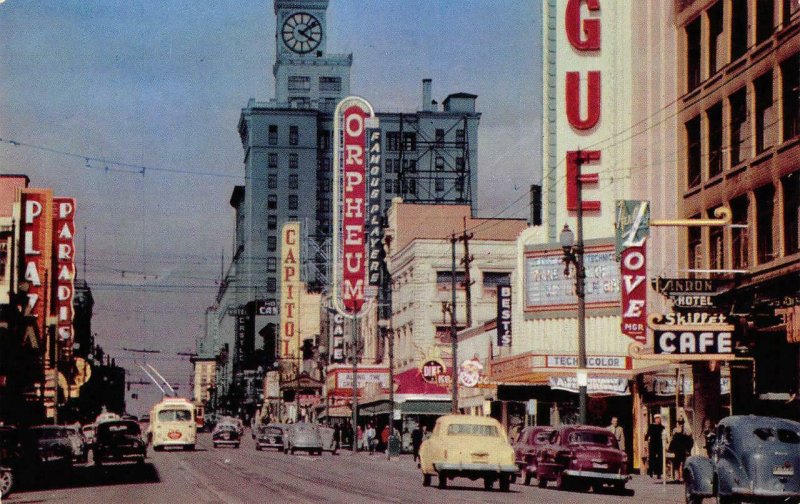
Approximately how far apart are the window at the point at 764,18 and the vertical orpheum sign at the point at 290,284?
119m

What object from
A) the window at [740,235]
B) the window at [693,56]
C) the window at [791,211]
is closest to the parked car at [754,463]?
the window at [791,211]

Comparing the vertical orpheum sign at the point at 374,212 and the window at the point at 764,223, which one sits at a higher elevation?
the vertical orpheum sign at the point at 374,212

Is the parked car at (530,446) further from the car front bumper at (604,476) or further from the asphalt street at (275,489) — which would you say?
the car front bumper at (604,476)

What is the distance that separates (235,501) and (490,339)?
45849mm

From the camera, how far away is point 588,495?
126ft

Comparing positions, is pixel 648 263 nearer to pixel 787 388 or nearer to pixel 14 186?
pixel 787 388

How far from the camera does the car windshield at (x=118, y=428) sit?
2351 inches

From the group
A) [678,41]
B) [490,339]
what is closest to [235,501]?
[678,41]

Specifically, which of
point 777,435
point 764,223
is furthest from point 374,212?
point 777,435

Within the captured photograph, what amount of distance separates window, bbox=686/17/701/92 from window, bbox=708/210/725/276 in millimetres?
5593

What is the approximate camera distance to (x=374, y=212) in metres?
105

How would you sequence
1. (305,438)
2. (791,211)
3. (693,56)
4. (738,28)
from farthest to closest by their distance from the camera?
(305,438) → (693,56) → (738,28) → (791,211)

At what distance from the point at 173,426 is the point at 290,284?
261 feet

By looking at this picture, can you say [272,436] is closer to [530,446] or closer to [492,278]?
[492,278]
